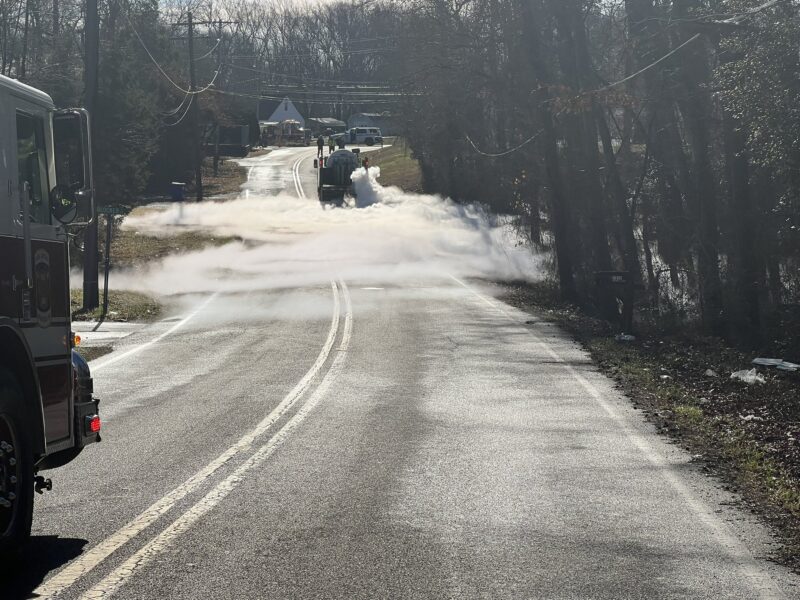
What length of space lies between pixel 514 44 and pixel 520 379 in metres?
20.6

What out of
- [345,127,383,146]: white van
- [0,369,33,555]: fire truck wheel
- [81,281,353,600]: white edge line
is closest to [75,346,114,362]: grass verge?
[81,281,353,600]: white edge line

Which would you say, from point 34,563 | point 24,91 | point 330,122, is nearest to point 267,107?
point 330,122

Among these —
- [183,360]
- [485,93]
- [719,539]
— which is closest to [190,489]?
[719,539]

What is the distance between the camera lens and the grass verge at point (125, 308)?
90.4 feet

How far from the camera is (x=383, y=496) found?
8742 millimetres

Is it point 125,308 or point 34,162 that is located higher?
point 34,162

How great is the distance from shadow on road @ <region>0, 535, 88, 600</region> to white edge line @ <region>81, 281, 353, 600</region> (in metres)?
0.38

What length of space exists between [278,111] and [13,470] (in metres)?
143

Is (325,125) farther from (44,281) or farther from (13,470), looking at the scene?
(13,470)

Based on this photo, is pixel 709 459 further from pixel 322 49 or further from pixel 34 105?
pixel 322 49

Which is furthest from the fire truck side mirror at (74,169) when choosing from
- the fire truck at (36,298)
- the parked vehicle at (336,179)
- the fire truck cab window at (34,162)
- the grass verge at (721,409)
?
the parked vehicle at (336,179)

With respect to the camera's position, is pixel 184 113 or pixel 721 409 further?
pixel 184 113

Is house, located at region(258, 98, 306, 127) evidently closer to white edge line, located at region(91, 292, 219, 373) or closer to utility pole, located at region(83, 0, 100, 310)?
utility pole, located at region(83, 0, 100, 310)

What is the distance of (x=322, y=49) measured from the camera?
14900 cm
